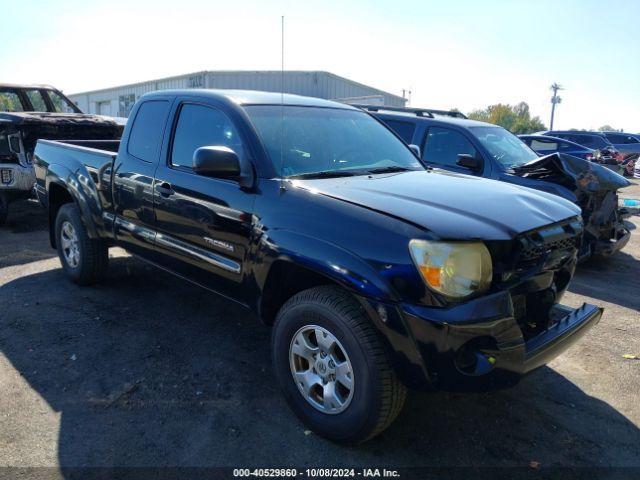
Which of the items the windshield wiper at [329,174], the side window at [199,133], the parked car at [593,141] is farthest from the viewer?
the parked car at [593,141]

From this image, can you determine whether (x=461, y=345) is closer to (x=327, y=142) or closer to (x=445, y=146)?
(x=327, y=142)

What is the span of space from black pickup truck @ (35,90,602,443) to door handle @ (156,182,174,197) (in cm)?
1

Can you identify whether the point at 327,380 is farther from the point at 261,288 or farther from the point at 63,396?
the point at 63,396

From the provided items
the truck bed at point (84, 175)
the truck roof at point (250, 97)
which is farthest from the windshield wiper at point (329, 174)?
the truck bed at point (84, 175)

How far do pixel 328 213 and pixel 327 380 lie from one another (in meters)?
0.90

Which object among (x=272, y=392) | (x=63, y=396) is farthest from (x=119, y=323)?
(x=272, y=392)

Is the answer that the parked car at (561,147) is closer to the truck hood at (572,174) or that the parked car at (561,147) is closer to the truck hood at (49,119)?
the truck hood at (572,174)

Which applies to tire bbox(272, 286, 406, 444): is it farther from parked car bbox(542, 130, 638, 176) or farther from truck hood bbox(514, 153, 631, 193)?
parked car bbox(542, 130, 638, 176)

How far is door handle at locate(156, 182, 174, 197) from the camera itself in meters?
3.62

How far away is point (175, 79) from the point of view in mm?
26938

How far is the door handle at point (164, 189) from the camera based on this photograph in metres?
3.62

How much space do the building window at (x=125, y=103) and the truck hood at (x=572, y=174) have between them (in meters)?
30.1

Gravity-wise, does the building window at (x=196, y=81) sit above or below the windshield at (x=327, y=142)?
above

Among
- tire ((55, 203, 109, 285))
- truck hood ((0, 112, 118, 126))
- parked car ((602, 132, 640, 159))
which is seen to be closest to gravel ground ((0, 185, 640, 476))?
tire ((55, 203, 109, 285))
